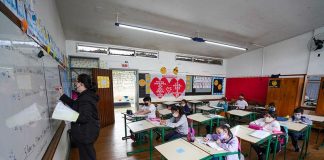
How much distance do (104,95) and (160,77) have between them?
8.44 ft

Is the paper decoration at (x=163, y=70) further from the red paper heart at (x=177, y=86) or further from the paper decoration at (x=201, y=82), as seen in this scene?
the paper decoration at (x=201, y=82)

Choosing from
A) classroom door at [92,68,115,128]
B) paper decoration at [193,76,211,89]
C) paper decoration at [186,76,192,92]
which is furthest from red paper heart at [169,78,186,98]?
classroom door at [92,68,115,128]

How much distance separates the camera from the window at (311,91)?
4.95m

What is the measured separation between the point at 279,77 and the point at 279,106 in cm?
127

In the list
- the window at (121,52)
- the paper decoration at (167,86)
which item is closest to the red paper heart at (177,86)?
the paper decoration at (167,86)

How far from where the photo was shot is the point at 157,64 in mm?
6180

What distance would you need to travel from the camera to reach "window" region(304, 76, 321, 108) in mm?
4953

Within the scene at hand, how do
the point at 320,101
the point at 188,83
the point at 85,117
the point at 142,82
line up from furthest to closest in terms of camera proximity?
the point at 188,83
the point at 142,82
the point at 320,101
the point at 85,117

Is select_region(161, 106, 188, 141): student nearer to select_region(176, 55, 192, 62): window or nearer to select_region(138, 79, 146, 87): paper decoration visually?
select_region(138, 79, 146, 87): paper decoration

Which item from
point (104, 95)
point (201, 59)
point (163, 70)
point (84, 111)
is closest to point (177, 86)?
point (163, 70)

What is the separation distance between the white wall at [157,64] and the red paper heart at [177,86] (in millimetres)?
491

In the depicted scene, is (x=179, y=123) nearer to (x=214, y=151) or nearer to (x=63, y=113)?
(x=214, y=151)

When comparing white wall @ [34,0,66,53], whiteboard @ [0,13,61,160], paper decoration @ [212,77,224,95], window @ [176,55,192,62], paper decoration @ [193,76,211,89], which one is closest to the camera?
whiteboard @ [0,13,61,160]

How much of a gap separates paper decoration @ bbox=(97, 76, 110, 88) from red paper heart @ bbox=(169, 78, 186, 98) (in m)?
2.91
